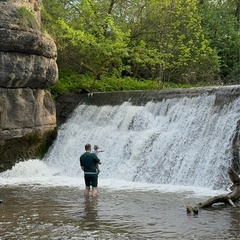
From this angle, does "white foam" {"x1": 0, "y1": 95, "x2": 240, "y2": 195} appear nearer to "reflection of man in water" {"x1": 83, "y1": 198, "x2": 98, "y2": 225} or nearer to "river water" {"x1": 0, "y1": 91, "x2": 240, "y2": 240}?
"river water" {"x1": 0, "y1": 91, "x2": 240, "y2": 240}

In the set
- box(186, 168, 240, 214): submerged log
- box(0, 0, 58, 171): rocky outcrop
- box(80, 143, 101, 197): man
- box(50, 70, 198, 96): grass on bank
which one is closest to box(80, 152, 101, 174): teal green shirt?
box(80, 143, 101, 197): man

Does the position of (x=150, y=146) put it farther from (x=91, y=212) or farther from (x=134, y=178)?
(x=91, y=212)

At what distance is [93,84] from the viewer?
85.7 feet

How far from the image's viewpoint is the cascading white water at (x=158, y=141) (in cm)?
1546

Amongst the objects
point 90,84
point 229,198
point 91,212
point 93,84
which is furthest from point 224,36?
point 91,212

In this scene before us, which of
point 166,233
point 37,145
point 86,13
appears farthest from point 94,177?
point 86,13

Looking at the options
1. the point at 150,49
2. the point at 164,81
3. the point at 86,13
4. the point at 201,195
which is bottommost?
the point at 201,195

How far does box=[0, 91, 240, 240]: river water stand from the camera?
9.01 metres

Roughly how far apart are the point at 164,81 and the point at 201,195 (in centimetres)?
1800

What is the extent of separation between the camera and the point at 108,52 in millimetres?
25031

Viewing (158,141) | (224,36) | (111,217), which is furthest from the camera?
(224,36)

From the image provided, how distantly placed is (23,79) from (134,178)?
20.3 feet

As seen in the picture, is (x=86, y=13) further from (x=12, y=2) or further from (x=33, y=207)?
(x=33, y=207)

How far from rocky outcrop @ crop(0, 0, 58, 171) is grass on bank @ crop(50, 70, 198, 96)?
12.7ft
